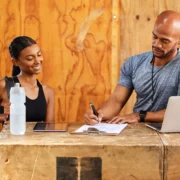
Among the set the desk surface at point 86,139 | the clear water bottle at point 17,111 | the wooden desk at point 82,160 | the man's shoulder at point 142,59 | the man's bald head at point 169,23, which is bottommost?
the wooden desk at point 82,160

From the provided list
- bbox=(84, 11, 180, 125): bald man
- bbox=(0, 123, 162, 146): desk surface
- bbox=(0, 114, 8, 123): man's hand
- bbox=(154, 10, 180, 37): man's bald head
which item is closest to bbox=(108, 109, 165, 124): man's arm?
bbox=(84, 11, 180, 125): bald man

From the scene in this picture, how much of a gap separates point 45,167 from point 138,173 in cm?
41

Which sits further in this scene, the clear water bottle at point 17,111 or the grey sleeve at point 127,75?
the grey sleeve at point 127,75

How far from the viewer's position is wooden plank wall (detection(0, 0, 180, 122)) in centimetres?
350

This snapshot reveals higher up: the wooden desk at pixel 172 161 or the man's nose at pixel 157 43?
the man's nose at pixel 157 43

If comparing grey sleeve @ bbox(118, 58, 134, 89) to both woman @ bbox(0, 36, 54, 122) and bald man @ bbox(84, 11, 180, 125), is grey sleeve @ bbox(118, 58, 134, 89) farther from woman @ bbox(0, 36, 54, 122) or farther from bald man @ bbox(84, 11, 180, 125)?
woman @ bbox(0, 36, 54, 122)

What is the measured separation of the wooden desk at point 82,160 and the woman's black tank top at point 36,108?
0.91 meters

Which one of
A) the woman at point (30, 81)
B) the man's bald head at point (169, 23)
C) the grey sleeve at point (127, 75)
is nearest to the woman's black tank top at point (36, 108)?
the woman at point (30, 81)

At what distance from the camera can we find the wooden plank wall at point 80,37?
3504 mm

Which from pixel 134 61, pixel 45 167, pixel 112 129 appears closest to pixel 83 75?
pixel 134 61

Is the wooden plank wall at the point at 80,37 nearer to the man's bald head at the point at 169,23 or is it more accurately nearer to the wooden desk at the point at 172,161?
the man's bald head at the point at 169,23

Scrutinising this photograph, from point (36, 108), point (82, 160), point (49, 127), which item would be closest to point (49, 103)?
point (36, 108)

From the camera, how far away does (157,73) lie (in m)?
2.82

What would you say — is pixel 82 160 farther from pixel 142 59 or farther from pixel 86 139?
pixel 142 59
